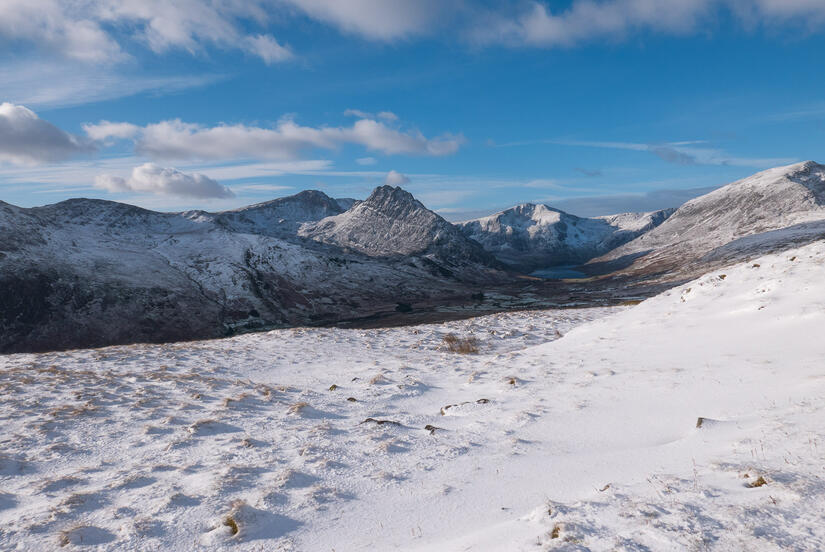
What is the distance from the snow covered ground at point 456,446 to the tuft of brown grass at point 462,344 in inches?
146

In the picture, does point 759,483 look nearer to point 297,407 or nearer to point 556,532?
point 556,532

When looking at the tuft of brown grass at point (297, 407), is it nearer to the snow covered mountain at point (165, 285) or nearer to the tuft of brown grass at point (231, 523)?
the tuft of brown grass at point (231, 523)

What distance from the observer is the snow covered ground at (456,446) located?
221 inches

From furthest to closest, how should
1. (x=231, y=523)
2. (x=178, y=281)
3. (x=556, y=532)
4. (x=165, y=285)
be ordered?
(x=178, y=281)
(x=165, y=285)
(x=231, y=523)
(x=556, y=532)

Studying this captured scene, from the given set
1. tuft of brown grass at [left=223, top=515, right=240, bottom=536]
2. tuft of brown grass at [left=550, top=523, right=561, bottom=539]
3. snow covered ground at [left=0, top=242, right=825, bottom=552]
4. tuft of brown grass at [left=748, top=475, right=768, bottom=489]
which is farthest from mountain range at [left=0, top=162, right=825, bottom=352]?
tuft of brown grass at [left=748, top=475, right=768, bottom=489]

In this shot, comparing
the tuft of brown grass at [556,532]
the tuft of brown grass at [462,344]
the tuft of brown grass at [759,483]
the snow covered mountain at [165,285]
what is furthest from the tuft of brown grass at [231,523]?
the snow covered mountain at [165,285]

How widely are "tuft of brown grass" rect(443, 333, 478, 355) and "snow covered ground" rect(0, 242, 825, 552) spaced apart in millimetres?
3712

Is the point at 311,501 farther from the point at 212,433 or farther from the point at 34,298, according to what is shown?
the point at 34,298

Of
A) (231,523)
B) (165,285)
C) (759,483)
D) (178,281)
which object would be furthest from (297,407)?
(178,281)

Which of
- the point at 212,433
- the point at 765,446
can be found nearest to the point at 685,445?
the point at 765,446

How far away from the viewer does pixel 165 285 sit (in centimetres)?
9781

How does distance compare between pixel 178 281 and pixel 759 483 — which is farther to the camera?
pixel 178 281

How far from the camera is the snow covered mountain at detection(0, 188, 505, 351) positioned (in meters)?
77.3

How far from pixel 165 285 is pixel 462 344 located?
95938mm
